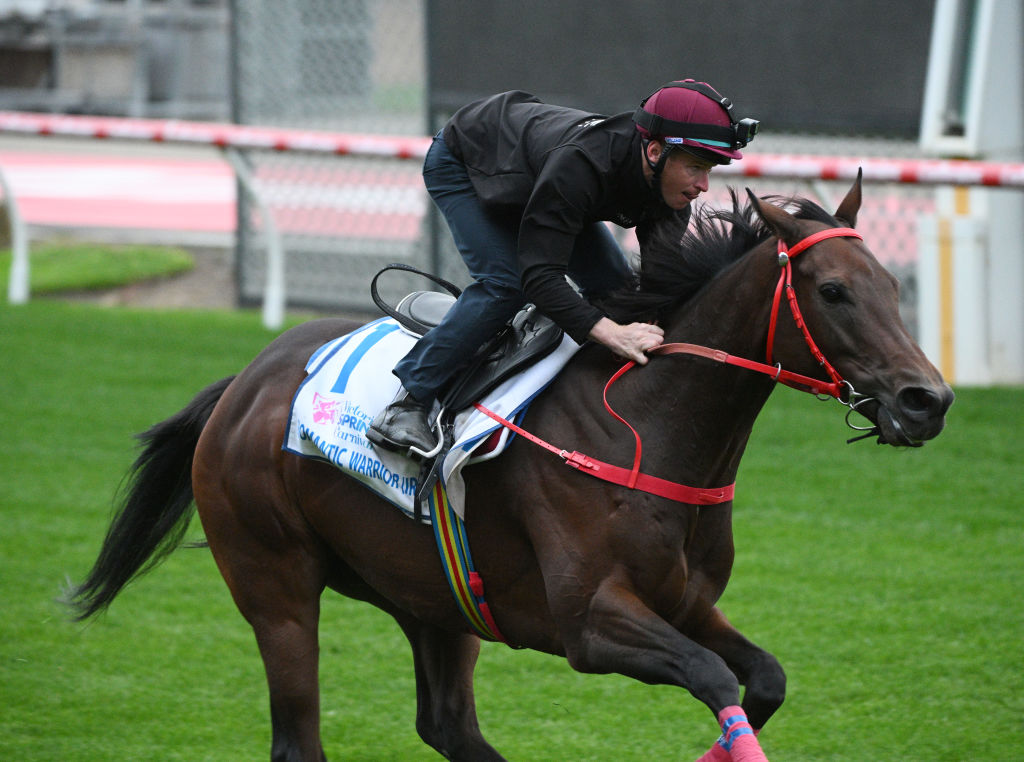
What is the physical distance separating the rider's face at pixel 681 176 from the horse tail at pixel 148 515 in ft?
5.61

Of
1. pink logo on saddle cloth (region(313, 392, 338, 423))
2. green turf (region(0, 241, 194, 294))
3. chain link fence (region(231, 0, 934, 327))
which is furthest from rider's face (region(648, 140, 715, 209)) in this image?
green turf (region(0, 241, 194, 294))

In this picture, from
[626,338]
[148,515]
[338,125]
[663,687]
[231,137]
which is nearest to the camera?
[626,338]

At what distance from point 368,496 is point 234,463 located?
0.48 metres

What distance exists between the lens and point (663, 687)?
4949mm

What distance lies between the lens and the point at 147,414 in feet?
27.6

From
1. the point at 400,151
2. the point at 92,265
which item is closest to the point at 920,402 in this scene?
the point at 400,151

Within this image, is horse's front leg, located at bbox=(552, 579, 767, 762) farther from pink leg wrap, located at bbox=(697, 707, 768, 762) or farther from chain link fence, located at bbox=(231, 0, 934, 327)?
chain link fence, located at bbox=(231, 0, 934, 327)

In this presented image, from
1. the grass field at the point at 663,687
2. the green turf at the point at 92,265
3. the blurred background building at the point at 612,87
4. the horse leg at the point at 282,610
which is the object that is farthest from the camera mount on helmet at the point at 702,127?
the green turf at the point at 92,265

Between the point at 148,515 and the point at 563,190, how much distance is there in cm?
199

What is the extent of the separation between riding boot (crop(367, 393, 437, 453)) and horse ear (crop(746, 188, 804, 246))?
105 centimetres

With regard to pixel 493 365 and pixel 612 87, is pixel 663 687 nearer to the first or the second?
pixel 493 365

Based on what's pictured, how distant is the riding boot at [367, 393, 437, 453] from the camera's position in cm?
356

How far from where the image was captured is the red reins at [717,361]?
10.3 feet

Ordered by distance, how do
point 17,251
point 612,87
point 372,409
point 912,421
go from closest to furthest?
point 912,421
point 372,409
point 612,87
point 17,251
